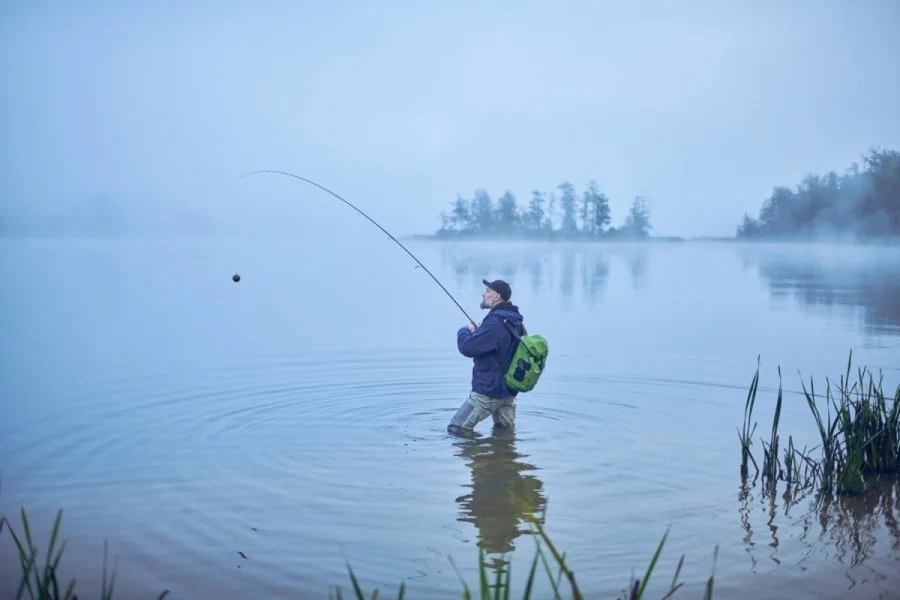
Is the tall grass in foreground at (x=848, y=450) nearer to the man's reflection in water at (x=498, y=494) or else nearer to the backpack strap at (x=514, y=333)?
the man's reflection in water at (x=498, y=494)

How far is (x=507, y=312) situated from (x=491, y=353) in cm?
46

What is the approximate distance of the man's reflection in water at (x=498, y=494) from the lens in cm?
698

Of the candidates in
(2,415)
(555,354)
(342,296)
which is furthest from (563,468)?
(342,296)

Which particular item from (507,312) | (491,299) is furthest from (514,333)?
(491,299)

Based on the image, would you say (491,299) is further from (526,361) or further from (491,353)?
(526,361)

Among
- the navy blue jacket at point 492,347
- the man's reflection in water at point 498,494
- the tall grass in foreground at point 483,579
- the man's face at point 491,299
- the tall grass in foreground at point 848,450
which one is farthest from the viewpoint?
the man's face at point 491,299

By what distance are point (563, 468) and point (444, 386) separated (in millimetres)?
4766

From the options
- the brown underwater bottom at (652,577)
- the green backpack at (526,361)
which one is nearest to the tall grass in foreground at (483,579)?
the brown underwater bottom at (652,577)

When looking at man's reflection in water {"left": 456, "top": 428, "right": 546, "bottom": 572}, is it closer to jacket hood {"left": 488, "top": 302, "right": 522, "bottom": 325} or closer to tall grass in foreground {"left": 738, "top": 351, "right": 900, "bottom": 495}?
jacket hood {"left": 488, "top": 302, "right": 522, "bottom": 325}

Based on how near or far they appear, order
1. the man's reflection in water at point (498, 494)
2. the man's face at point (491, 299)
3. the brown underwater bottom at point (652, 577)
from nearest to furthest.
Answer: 1. the brown underwater bottom at point (652, 577)
2. the man's reflection in water at point (498, 494)
3. the man's face at point (491, 299)

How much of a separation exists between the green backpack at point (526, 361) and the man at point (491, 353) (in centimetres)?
7

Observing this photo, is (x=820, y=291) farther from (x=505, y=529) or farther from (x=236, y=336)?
(x=505, y=529)

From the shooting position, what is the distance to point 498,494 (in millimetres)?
8102

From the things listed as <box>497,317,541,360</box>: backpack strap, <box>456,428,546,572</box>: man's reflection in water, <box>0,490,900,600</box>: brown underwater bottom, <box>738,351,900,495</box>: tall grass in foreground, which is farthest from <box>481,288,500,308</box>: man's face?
<box>0,490,900,600</box>: brown underwater bottom
